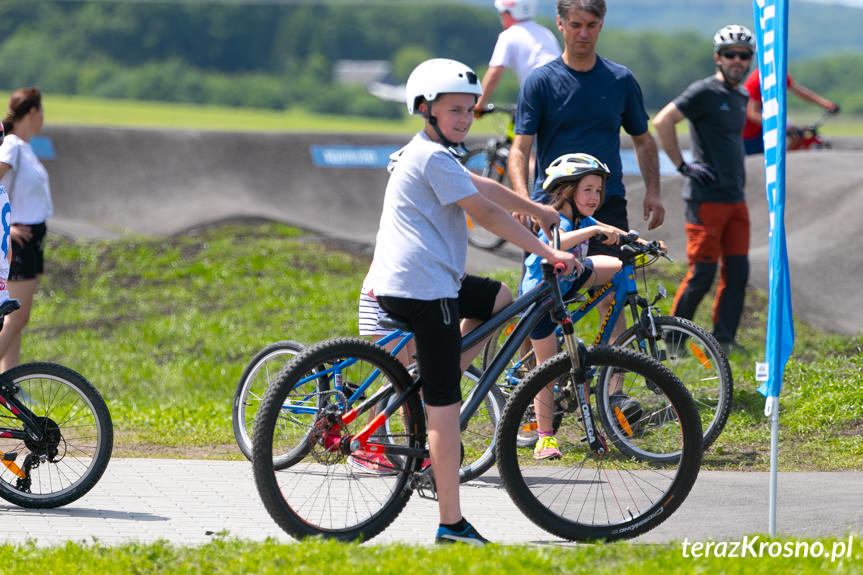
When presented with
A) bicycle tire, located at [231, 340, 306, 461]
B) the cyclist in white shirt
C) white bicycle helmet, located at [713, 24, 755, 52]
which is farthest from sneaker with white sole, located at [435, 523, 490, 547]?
the cyclist in white shirt

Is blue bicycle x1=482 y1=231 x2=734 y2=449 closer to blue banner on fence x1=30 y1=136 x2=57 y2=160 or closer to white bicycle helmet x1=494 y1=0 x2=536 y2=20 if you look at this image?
white bicycle helmet x1=494 y1=0 x2=536 y2=20

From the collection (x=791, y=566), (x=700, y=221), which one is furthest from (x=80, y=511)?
(x=700, y=221)

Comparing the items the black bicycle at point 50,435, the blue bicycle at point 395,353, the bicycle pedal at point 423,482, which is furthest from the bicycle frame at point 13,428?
the bicycle pedal at point 423,482

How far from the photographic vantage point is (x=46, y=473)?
5.96 m

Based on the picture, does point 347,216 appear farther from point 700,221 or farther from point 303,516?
point 303,516

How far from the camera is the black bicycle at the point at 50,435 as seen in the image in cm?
578

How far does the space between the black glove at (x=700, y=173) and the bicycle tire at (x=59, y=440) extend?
15.4ft

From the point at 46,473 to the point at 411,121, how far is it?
158 feet

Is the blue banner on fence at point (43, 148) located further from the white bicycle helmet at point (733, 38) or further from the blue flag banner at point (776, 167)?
the blue flag banner at point (776, 167)

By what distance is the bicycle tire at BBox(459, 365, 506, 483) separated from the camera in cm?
610

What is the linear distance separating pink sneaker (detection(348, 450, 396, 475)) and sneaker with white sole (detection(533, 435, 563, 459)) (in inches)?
47.5

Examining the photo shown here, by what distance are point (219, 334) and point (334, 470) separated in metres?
6.24

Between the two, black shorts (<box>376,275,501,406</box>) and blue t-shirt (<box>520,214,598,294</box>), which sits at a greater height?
blue t-shirt (<box>520,214,598,294</box>)

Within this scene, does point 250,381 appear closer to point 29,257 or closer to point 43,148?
point 29,257
